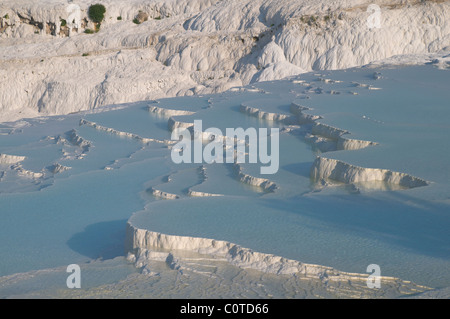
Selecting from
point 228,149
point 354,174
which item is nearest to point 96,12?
point 228,149

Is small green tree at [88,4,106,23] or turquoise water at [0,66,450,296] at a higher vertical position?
small green tree at [88,4,106,23]

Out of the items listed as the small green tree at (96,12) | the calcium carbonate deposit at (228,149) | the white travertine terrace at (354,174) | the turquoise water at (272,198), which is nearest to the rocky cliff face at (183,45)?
the calcium carbonate deposit at (228,149)

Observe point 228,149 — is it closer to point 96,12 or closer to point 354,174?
point 354,174

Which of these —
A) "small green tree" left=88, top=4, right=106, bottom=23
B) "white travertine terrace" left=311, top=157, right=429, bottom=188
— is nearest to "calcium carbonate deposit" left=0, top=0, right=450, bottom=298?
"white travertine terrace" left=311, top=157, right=429, bottom=188

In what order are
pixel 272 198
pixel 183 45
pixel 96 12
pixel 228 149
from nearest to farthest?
1. pixel 272 198
2. pixel 228 149
3. pixel 183 45
4. pixel 96 12

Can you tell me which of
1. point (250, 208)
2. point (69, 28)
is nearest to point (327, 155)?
point (250, 208)

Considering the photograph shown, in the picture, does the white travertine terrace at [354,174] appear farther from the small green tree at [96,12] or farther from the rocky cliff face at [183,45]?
the small green tree at [96,12]

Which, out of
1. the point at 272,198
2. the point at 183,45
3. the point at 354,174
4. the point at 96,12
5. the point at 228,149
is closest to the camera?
the point at 272,198

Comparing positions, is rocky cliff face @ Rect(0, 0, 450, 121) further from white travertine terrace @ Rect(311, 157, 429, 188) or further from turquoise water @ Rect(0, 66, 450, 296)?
white travertine terrace @ Rect(311, 157, 429, 188)
